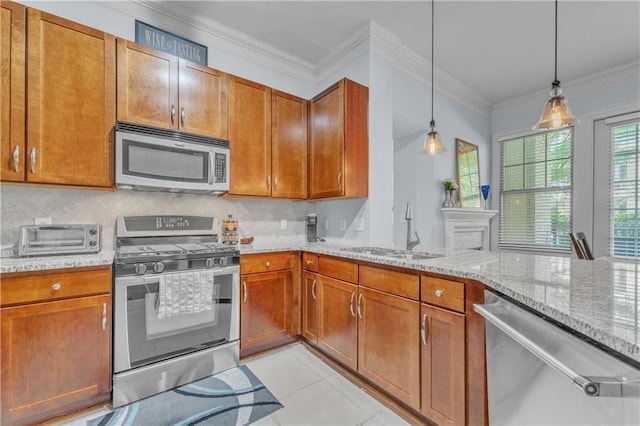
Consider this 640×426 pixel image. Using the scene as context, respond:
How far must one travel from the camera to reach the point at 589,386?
611 mm

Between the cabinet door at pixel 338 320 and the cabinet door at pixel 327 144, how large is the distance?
852 millimetres

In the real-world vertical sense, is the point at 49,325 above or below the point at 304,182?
below

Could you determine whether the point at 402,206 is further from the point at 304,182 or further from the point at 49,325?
the point at 49,325

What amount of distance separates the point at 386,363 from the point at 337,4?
8.95ft

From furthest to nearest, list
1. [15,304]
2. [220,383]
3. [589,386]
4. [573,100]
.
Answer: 1. [573,100]
2. [220,383]
3. [15,304]
4. [589,386]

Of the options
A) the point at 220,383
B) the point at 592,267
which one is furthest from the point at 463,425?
the point at 220,383

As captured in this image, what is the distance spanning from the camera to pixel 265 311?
2.43m

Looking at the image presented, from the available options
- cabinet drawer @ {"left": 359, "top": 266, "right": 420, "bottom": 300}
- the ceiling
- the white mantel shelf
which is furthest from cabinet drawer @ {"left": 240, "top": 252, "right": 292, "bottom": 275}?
the white mantel shelf

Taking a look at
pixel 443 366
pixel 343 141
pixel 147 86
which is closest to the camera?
pixel 443 366

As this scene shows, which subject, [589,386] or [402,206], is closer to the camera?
[589,386]

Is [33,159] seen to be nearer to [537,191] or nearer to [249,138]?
[249,138]

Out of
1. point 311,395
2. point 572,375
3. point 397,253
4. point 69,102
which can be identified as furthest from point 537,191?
point 69,102

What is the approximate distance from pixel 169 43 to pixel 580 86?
466 cm

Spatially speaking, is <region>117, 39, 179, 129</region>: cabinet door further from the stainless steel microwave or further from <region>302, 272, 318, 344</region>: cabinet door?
<region>302, 272, 318, 344</region>: cabinet door
